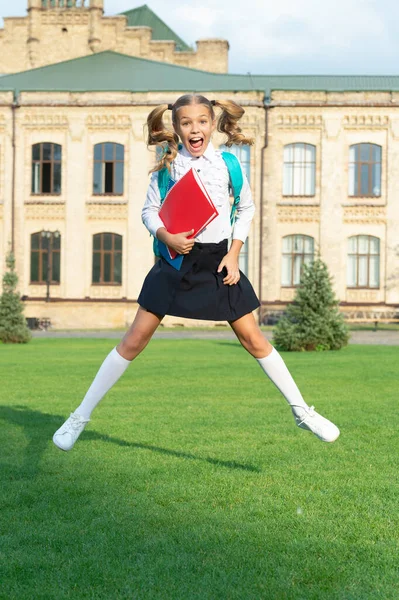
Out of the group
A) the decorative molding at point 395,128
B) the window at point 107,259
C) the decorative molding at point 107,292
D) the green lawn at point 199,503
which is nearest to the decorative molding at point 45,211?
the window at point 107,259

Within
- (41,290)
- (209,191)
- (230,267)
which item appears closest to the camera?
(230,267)

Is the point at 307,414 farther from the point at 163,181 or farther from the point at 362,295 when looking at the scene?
the point at 362,295

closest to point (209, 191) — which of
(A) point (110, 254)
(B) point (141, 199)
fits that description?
(B) point (141, 199)

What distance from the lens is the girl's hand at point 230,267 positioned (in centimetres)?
560

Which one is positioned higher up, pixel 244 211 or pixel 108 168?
pixel 108 168

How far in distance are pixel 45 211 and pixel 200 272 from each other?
39.0 m

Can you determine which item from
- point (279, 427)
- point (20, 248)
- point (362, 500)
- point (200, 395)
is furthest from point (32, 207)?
point (362, 500)

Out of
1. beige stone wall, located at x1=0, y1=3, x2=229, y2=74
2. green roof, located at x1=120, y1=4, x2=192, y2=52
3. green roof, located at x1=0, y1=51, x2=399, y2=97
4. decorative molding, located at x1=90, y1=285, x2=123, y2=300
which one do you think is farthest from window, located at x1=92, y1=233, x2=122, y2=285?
green roof, located at x1=120, y1=4, x2=192, y2=52

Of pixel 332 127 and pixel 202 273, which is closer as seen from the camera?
pixel 202 273

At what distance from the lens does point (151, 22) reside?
192ft

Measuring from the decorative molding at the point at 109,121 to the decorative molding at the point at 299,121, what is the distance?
7.07 m

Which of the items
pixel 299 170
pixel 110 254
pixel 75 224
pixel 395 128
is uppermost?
pixel 395 128

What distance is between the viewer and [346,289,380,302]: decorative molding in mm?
42688

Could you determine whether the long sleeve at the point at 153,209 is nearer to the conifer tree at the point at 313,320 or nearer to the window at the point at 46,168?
the conifer tree at the point at 313,320
